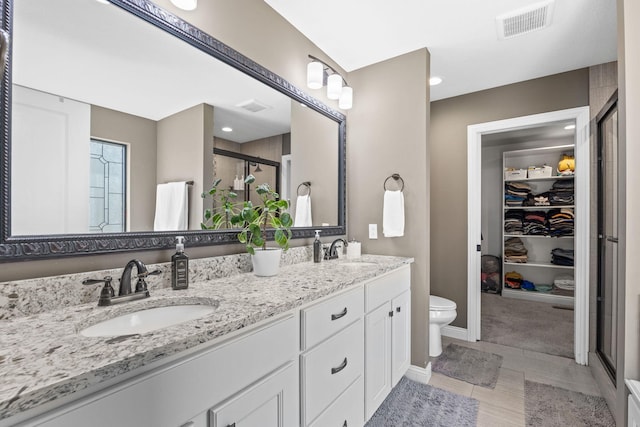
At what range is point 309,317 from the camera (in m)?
1.14

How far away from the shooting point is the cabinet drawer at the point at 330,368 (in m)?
1.12

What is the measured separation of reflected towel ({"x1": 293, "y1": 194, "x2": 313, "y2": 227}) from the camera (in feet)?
6.57

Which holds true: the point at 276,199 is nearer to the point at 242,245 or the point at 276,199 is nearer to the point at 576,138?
the point at 242,245

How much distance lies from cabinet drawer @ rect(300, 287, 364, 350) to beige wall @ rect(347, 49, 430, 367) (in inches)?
34.2

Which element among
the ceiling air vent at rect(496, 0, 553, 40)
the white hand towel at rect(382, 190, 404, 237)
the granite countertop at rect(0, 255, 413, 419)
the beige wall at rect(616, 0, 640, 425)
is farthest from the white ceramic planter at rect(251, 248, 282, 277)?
the ceiling air vent at rect(496, 0, 553, 40)

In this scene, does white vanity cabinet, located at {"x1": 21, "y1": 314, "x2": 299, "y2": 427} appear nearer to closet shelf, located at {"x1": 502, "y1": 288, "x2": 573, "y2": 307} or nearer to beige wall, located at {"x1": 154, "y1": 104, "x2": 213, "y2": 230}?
beige wall, located at {"x1": 154, "y1": 104, "x2": 213, "y2": 230}

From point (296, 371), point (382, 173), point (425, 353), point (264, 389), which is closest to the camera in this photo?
Result: point (264, 389)

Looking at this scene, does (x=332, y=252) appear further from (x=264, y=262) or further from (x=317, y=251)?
(x=264, y=262)

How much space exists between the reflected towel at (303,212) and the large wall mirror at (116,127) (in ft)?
1.30

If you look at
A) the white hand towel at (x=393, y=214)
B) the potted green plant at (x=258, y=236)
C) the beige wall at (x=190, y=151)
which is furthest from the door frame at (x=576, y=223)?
the beige wall at (x=190, y=151)

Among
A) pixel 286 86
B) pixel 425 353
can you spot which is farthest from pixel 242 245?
pixel 425 353

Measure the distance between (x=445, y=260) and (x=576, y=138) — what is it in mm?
1490

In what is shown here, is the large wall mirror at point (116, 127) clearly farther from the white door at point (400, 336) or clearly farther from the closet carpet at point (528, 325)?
the closet carpet at point (528, 325)

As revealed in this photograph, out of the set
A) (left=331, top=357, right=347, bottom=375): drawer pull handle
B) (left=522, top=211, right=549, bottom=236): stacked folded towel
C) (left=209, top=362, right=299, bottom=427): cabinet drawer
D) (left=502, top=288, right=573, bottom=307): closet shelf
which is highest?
(left=522, top=211, right=549, bottom=236): stacked folded towel
